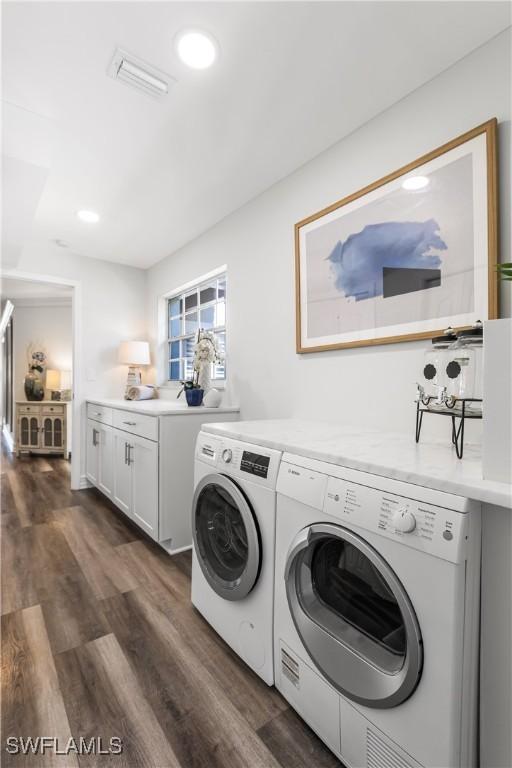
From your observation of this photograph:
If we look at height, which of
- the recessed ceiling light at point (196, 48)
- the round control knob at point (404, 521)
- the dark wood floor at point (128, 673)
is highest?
the recessed ceiling light at point (196, 48)

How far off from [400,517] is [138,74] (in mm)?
1974

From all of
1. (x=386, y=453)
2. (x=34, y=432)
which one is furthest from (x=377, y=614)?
(x=34, y=432)

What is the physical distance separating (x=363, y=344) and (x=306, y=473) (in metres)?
0.89

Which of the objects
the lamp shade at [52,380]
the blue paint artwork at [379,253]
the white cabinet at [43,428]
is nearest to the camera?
the blue paint artwork at [379,253]

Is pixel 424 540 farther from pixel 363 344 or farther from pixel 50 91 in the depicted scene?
pixel 50 91

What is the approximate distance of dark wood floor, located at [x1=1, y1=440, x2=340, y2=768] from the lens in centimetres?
110

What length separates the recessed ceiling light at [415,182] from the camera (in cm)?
154

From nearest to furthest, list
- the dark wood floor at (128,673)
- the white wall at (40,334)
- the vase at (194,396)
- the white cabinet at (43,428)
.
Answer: the dark wood floor at (128,673)
the vase at (194,396)
the white cabinet at (43,428)
the white wall at (40,334)

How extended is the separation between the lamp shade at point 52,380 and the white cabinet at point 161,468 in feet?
12.1

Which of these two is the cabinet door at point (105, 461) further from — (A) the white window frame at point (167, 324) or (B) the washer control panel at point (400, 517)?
(B) the washer control panel at point (400, 517)

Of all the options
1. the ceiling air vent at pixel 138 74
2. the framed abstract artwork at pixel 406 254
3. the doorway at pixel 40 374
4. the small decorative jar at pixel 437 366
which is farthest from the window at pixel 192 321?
the doorway at pixel 40 374

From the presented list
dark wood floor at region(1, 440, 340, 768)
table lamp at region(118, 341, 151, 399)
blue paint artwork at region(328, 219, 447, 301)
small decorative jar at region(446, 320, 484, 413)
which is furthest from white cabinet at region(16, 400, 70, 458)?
small decorative jar at region(446, 320, 484, 413)

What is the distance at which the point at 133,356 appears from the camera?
12.4ft

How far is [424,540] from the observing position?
814 mm
